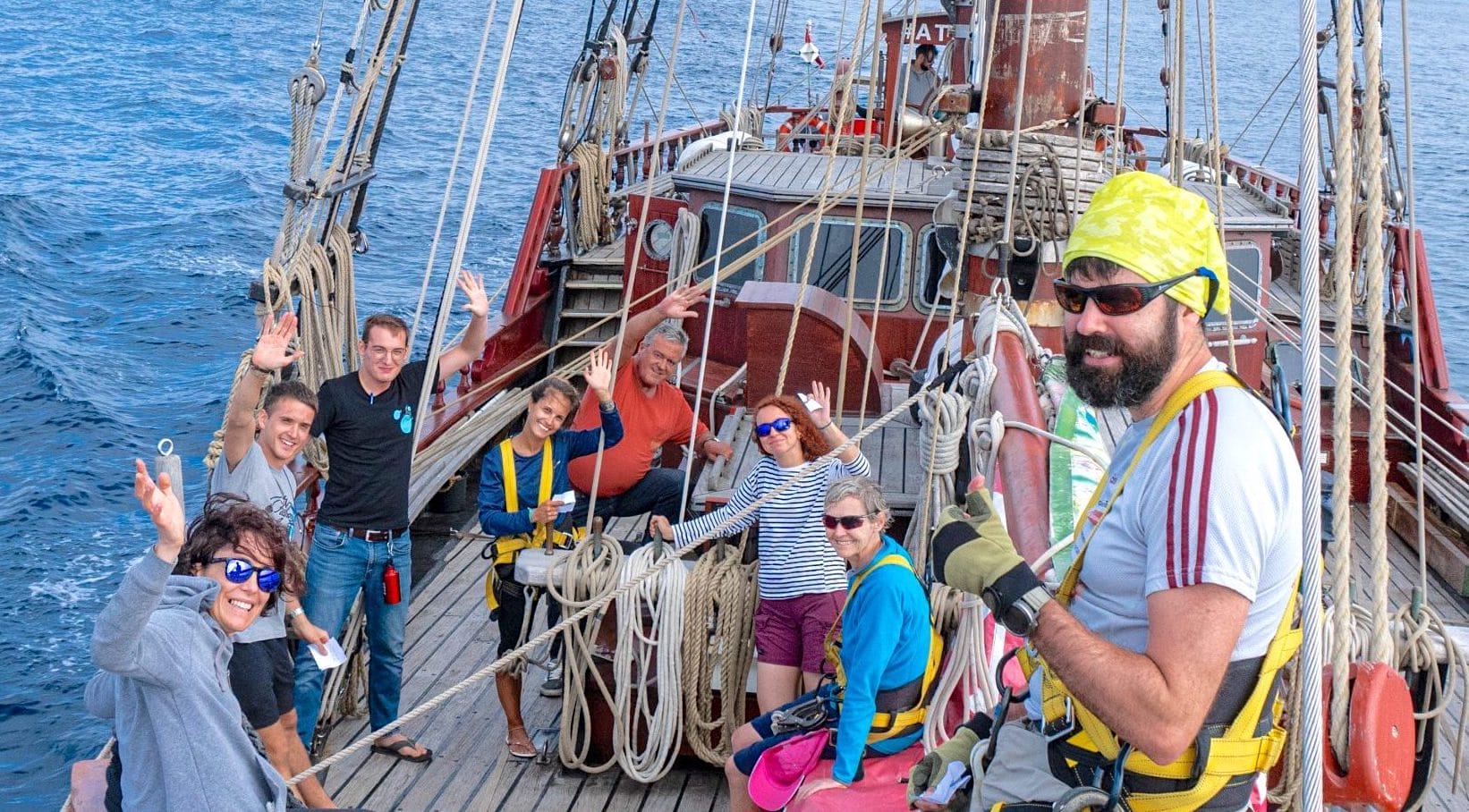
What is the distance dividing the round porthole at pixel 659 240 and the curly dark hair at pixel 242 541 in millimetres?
6187

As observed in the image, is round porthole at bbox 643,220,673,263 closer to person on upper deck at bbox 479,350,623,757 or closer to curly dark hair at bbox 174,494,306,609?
person on upper deck at bbox 479,350,623,757

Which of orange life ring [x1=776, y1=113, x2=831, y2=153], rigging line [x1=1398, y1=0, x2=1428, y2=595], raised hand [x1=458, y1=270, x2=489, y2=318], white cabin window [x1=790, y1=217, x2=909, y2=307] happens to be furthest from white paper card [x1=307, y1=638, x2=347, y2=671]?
orange life ring [x1=776, y1=113, x2=831, y2=153]

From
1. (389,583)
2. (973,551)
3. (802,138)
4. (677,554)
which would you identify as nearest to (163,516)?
(973,551)

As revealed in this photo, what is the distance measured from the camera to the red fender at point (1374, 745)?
2.02 m

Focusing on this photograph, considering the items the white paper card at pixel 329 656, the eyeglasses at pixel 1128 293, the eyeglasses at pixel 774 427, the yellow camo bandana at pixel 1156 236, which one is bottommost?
the white paper card at pixel 329 656

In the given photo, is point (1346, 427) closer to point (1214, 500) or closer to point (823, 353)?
point (1214, 500)

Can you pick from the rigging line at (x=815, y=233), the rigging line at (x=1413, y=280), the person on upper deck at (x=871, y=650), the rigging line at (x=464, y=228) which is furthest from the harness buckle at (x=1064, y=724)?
the rigging line at (x=464, y=228)

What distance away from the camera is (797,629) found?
4348 millimetres

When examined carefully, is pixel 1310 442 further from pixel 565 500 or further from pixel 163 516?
pixel 565 500

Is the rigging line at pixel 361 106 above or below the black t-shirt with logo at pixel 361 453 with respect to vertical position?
above

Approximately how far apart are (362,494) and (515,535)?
0.55 meters

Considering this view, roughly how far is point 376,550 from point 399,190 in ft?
72.0

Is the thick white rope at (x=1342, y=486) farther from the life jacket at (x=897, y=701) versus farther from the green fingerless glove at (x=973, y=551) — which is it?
the life jacket at (x=897, y=701)

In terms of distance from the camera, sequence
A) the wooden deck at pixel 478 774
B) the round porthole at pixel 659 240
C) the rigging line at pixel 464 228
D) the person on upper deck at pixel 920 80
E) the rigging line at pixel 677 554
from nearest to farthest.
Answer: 1. the rigging line at pixel 677 554
2. the rigging line at pixel 464 228
3. the wooden deck at pixel 478 774
4. the round porthole at pixel 659 240
5. the person on upper deck at pixel 920 80
